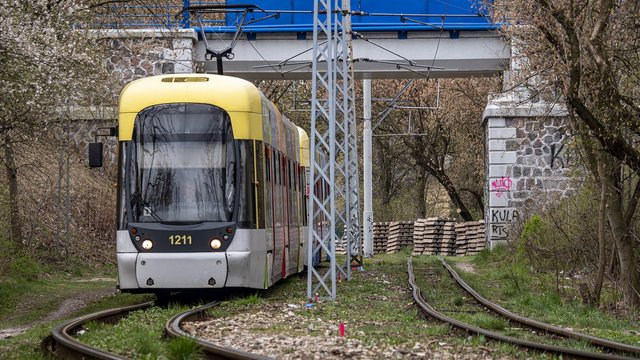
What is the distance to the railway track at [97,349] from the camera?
9600 mm

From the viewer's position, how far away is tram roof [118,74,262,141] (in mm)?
16953

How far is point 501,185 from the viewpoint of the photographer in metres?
33.6

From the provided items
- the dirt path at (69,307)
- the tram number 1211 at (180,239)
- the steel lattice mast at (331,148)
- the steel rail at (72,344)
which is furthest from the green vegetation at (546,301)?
the dirt path at (69,307)

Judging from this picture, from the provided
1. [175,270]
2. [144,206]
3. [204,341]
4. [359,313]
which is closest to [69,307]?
[144,206]

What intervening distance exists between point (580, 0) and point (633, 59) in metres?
1.54

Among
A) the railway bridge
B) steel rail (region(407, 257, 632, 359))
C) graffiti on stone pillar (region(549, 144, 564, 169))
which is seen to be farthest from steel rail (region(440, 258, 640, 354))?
graffiti on stone pillar (region(549, 144, 564, 169))

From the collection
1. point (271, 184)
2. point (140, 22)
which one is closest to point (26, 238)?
point (140, 22)

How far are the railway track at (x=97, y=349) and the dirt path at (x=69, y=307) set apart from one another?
1.11m

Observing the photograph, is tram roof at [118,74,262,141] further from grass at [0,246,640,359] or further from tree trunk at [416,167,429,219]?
tree trunk at [416,167,429,219]

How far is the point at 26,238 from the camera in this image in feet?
88.0

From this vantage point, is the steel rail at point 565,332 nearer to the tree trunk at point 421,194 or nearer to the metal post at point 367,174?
the metal post at point 367,174

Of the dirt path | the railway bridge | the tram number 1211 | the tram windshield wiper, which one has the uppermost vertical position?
the railway bridge

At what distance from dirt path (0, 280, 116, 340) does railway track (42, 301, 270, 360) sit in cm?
111

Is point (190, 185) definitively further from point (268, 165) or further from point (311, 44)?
point (311, 44)
